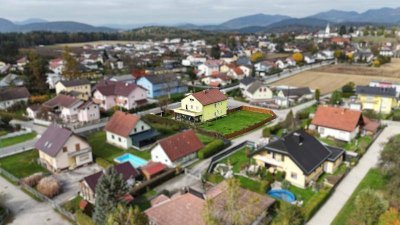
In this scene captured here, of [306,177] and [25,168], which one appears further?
[25,168]

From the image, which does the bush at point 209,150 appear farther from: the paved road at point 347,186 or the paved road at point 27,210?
the paved road at point 27,210

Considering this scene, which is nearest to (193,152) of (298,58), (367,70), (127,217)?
(127,217)

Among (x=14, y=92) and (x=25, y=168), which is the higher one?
(x=14, y=92)

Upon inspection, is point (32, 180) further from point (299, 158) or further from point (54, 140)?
point (299, 158)

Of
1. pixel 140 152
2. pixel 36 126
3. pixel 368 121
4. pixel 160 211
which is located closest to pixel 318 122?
pixel 368 121

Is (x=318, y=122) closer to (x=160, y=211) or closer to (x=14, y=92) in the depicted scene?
(x=160, y=211)

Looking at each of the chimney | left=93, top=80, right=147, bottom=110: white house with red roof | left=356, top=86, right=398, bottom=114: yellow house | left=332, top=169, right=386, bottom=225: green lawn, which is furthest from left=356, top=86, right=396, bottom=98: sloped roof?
left=93, top=80, right=147, bottom=110: white house with red roof
